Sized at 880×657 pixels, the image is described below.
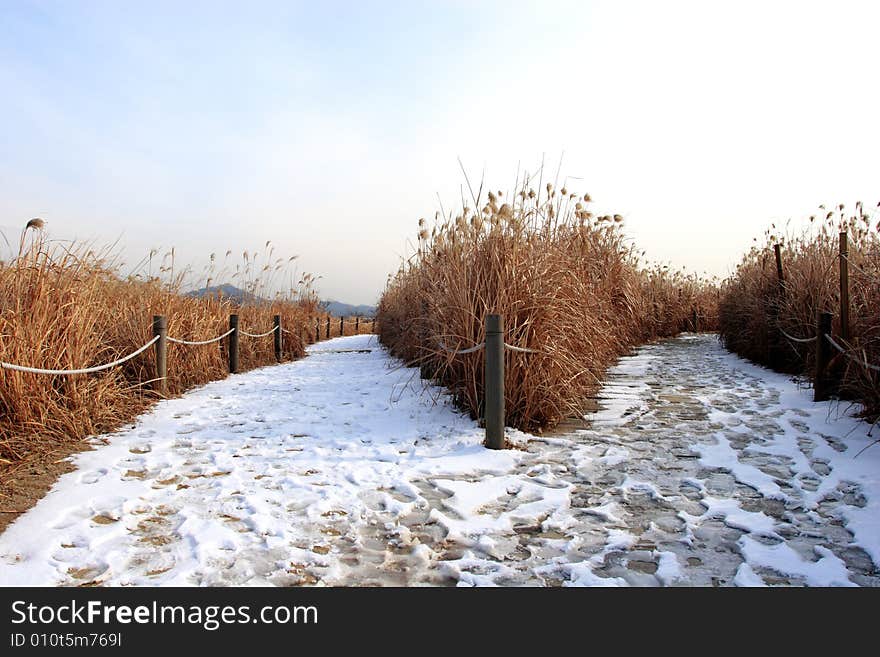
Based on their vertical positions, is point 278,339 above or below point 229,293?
below

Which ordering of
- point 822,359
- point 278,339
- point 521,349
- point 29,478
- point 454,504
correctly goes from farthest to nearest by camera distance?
point 278,339 < point 822,359 < point 521,349 < point 29,478 < point 454,504

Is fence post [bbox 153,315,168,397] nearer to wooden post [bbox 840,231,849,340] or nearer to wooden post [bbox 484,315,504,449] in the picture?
wooden post [bbox 484,315,504,449]

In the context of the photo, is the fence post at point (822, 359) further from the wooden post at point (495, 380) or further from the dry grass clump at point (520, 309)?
the wooden post at point (495, 380)

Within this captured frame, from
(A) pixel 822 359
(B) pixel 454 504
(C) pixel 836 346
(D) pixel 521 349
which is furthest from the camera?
(A) pixel 822 359

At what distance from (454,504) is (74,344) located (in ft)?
10.6

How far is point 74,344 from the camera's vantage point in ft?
13.9

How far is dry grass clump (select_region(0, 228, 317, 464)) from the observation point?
360 centimetres

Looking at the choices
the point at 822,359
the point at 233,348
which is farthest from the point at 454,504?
the point at 233,348

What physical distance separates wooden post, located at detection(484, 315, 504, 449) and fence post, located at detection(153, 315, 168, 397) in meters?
3.70

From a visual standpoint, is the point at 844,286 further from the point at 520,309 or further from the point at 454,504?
the point at 454,504

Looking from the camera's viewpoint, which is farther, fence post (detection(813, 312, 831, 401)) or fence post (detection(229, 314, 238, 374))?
fence post (detection(229, 314, 238, 374))

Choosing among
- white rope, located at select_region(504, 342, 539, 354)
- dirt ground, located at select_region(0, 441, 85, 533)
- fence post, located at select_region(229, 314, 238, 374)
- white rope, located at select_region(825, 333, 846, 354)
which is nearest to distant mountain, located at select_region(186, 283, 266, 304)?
fence post, located at select_region(229, 314, 238, 374)
